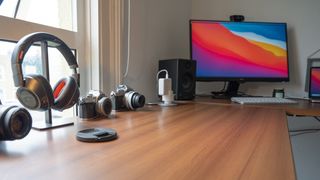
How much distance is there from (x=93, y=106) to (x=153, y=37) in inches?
32.2

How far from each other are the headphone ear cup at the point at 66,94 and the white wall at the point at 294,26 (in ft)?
4.67

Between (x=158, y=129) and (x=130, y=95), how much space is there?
0.33 m

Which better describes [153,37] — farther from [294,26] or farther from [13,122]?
[13,122]

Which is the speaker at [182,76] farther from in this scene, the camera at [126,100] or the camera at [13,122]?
Result: the camera at [13,122]

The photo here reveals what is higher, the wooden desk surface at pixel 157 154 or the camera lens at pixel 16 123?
the camera lens at pixel 16 123

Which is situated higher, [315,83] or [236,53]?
[236,53]

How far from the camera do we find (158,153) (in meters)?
0.49

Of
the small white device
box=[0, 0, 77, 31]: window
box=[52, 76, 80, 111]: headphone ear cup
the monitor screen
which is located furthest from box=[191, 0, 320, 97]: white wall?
box=[52, 76, 80, 111]: headphone ear cup

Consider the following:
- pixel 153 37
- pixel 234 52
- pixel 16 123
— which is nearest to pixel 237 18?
pixel 234 52

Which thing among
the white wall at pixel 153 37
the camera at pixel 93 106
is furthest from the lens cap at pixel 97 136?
the white wall at pixel 153 37

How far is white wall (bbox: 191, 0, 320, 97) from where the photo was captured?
1.71m

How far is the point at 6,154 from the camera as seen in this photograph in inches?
18.8

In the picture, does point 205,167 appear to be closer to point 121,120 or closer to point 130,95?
point 121,120

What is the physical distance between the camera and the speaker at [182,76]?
1428mm
